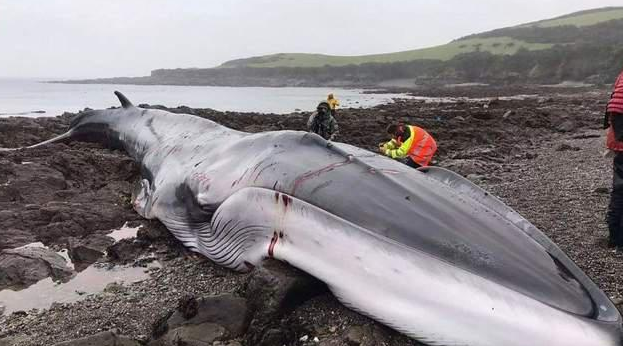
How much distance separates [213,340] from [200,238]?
1776 mm

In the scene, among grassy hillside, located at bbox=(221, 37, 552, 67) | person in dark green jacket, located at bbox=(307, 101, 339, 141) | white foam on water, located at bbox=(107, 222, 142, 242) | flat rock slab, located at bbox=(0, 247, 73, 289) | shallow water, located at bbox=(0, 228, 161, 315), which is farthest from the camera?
grassy hillside, located at bbox=(221, 37, 552, 67)

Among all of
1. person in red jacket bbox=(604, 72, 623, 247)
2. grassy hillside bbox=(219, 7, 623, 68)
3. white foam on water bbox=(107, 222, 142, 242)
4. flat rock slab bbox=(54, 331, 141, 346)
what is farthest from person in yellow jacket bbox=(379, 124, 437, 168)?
grassy hillside bbox=(219, 7, 623, 68)

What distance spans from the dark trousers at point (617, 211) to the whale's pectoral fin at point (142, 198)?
16.2 feet

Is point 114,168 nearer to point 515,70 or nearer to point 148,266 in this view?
point 148,266

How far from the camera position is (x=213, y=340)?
12.5ft

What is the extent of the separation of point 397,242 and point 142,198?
4715mm

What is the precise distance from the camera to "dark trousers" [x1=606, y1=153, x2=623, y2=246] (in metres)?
5.06

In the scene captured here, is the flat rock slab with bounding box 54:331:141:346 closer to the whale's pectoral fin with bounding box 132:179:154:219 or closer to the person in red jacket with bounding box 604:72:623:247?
the whale's pectoral fin with bounding box 132:179:154:219

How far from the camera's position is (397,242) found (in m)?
3.52

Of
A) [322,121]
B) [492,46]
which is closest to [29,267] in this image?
[322,121]

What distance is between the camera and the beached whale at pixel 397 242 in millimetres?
3035

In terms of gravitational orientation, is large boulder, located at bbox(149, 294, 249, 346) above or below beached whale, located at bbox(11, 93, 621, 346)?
below

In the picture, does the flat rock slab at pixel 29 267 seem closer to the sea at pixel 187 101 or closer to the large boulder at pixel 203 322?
the large boulder at pixel 203 322

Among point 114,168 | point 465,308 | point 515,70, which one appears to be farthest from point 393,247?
point 515,70
